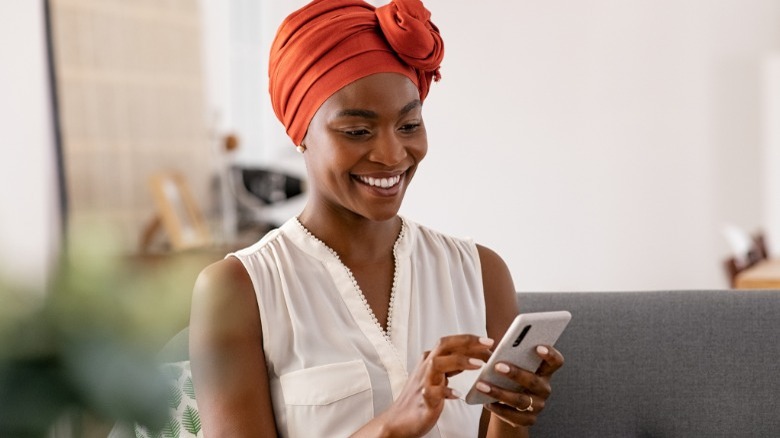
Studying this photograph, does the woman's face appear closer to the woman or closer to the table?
the woman

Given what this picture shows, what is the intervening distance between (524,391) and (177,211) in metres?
5.27

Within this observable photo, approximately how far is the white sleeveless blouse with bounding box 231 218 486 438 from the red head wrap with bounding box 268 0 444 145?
0.21m

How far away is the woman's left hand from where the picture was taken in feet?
4.92

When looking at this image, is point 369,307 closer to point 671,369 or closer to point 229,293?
point 229,293

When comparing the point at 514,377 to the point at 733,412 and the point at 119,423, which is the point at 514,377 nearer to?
the point at 733,412

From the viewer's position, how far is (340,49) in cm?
168

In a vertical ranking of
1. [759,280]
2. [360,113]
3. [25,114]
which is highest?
[360,113]

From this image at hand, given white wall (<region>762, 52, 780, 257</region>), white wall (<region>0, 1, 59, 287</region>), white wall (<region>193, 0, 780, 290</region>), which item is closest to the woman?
white wall (<region>193, 0, 780, 290</region>)

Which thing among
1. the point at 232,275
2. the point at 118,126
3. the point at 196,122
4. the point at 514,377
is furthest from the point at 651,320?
the point at 196,122

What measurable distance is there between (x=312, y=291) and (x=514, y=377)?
441mm

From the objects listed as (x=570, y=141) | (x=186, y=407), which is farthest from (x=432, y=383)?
(x=570, y=141)

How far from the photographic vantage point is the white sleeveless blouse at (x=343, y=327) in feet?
5.61

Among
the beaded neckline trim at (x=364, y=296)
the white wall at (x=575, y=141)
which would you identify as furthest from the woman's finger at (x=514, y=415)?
the white wall at (x=575, y=141)

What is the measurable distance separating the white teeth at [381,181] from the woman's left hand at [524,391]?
13.8 inches
